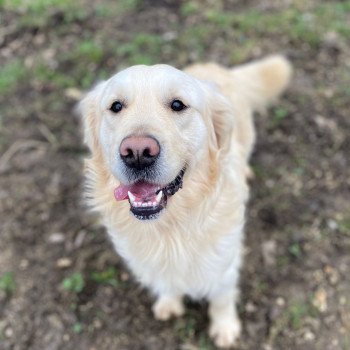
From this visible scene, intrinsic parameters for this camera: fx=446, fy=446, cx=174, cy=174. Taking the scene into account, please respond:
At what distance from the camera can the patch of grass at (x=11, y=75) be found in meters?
4.71

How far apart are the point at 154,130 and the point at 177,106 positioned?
1.02 feet

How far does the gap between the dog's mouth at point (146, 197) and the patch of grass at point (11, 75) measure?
3.09 metres

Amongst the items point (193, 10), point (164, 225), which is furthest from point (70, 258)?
point (193, 10)

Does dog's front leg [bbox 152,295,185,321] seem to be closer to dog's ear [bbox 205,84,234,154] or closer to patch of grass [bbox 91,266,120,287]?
patch of grass [bbox 91,266,120,287]

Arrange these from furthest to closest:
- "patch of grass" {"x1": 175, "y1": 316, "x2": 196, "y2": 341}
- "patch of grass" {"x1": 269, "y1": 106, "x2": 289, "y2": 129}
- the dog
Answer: "patch of grass" {"x1": 269, "y1": 106, "x2": 289, "y2": 129}, "patch of grass" {"x1": 175, "y1": 316, "x2": 196, "y2": 341}, the dog

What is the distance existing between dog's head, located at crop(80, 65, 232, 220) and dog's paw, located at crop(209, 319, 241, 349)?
1295 millimetres

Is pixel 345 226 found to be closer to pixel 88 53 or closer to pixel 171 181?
pixel 171 181

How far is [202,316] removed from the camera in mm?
3248

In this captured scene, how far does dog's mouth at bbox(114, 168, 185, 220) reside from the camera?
2131 millimetres

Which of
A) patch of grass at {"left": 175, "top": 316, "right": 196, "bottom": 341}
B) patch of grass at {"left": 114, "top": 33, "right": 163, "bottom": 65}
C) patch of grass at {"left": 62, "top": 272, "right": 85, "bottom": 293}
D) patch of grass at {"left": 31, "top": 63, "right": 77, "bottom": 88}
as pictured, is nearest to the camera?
patch of grass at {"left": 175, "top": 316, "right": 196, "bottom": 341}

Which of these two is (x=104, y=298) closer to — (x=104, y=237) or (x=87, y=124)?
(x=104, y=237)

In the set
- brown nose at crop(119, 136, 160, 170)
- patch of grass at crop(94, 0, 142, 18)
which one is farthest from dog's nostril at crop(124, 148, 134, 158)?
patch of grass at crop(94, 0, 142, 18)

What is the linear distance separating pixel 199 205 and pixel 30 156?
7.47 feet

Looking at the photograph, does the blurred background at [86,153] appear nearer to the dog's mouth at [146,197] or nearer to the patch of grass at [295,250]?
the patch of grass at [295,250]
